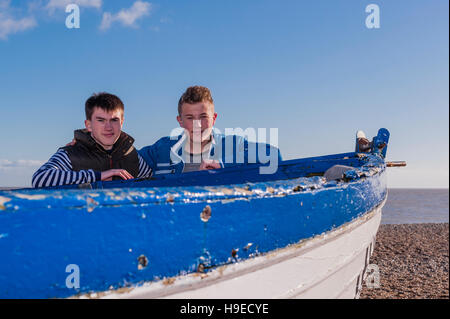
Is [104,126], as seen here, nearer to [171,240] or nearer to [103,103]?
[103,103]

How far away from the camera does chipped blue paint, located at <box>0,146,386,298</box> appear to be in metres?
0.94

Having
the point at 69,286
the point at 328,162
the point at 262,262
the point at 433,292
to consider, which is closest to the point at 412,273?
the point at 433,292

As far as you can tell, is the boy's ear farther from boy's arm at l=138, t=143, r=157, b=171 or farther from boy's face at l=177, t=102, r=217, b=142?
boy's face at l=177, t=102, r=217, b=142

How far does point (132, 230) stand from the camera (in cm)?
105

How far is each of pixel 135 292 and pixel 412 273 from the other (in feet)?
34.9

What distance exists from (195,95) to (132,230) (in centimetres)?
289

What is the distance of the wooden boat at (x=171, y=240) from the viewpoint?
0.95 m

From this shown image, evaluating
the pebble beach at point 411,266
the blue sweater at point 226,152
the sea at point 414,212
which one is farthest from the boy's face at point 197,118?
the sea at point 414,212

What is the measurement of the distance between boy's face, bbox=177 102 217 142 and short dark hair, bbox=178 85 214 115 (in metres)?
0.05

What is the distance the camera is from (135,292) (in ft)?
3.61

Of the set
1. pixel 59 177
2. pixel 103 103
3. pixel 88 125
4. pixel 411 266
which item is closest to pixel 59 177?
pixel 59 177

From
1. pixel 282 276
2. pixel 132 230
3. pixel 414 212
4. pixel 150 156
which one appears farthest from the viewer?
pixel 414 212
